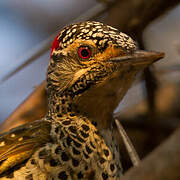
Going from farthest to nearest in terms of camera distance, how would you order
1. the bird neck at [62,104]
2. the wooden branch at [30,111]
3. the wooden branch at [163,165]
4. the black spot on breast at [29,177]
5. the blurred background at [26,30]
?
the blurred background at [26,30]
the wooden branch at [30,111]
the bird neck at [62,104]
the black spot on breast at [29,177]
the wooden branch at [163,165]

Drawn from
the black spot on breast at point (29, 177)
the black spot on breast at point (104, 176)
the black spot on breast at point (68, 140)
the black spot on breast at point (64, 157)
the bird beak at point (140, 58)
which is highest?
the bird beak at point (140, 58)

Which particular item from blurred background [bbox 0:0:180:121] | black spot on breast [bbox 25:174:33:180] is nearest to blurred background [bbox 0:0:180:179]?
blurred background [bbox 0:0:180:121]

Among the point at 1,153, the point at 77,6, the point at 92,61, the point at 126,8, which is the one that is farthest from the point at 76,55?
the point at 77,6

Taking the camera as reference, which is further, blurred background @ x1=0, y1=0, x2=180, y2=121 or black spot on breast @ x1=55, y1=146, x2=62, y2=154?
blurred background @ x1=0, y1=0, x2=180, y2=121

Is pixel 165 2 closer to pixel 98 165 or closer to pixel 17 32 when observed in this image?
pixel 98 165

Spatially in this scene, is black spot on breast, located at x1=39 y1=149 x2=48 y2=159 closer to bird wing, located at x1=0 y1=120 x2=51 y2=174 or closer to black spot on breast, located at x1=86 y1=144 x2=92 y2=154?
bird wing, located at x1=0 y1=120 x2=51 y2=174

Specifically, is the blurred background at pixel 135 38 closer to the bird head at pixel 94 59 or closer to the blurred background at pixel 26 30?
the blurred background at pixel 26 30

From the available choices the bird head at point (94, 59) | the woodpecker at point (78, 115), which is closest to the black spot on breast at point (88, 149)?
the woodpecker at point (78, 115)
